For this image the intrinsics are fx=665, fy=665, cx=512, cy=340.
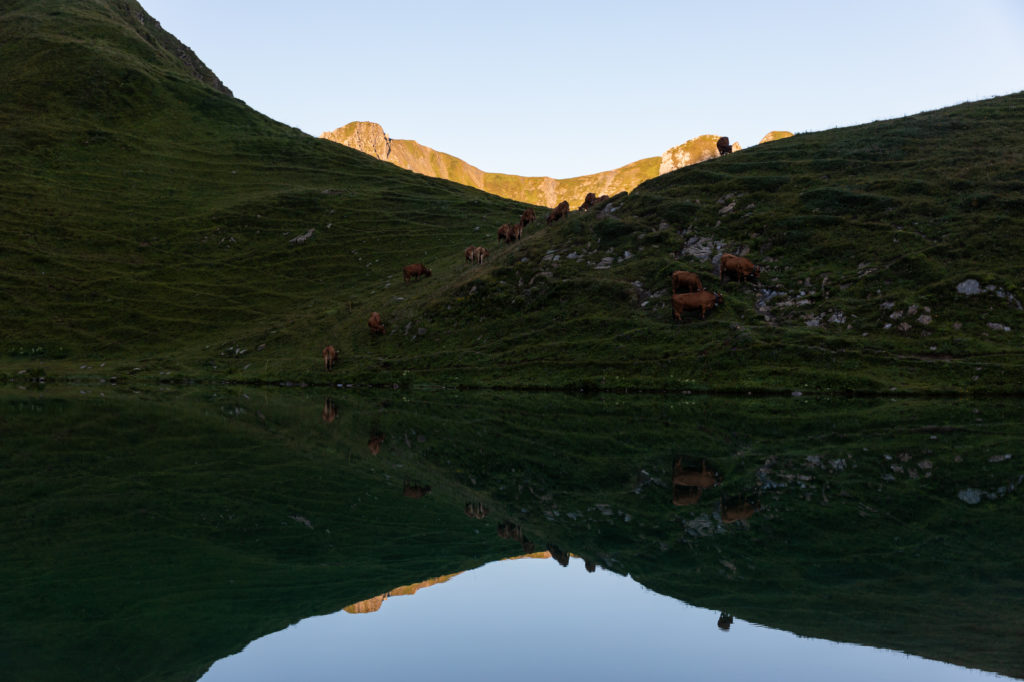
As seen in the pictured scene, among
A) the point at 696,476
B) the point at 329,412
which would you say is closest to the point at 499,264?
the point at 329,412

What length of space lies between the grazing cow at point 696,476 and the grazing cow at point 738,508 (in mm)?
1553

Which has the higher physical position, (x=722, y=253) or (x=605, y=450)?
(x=722, y=253)

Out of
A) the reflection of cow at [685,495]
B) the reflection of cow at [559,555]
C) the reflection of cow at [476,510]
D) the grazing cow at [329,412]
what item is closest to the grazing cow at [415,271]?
the grazing cow at [329,412]

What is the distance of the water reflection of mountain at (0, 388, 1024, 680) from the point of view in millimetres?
9539

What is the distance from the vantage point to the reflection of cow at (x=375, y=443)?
999 inches

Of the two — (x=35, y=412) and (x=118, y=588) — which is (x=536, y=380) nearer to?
(x=35, y=412)

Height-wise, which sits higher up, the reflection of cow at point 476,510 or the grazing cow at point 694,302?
the grazing cow at point 694,302

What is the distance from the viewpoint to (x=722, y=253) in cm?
6072

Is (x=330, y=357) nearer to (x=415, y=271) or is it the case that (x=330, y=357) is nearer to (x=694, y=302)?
(x=415, y=271)

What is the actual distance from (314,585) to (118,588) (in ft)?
10.5

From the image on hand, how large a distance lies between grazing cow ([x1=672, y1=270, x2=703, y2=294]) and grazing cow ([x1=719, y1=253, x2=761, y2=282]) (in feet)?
11.1

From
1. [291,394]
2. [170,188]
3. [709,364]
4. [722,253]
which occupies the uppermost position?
[170,188]

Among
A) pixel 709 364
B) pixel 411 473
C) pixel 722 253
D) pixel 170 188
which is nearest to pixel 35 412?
pixel 411 473

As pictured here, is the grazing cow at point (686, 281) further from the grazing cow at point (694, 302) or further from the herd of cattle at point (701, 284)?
the grazing cow at point (694, 302)
